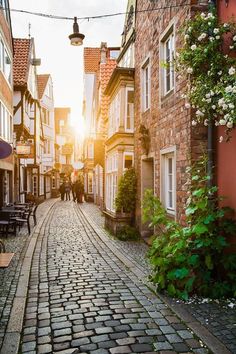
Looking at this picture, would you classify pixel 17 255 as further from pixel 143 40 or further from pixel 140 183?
pixel 143 40

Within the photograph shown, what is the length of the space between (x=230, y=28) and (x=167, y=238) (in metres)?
3.56

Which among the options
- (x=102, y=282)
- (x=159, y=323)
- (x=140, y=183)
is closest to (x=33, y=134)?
(x=140, y=183)

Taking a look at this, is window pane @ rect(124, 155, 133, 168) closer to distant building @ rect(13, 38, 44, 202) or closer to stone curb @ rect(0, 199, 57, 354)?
distant building @ rect(13, 38, 44, 202)

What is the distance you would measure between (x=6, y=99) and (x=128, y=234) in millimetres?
9842

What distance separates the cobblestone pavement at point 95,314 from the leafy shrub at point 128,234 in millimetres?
3005

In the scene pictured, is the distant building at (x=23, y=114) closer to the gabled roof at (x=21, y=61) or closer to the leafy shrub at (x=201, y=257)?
the gabled roof at (x=21, y=61)

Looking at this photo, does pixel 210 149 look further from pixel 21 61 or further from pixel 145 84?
pixel 21 61

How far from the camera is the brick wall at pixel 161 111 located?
7.86 meters

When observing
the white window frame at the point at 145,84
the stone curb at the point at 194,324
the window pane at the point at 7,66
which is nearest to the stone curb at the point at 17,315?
the stone curb at the point at 194,324

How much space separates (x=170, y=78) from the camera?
945 cm

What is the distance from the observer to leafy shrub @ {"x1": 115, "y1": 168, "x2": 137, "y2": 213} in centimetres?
1309

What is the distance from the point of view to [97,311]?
220 inches

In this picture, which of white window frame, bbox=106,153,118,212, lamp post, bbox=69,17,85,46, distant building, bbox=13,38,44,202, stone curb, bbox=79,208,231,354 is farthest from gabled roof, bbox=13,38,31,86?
stone curb, bbox=79,208,231,354

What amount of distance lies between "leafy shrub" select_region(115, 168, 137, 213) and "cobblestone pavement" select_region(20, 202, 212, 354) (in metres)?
4.08
